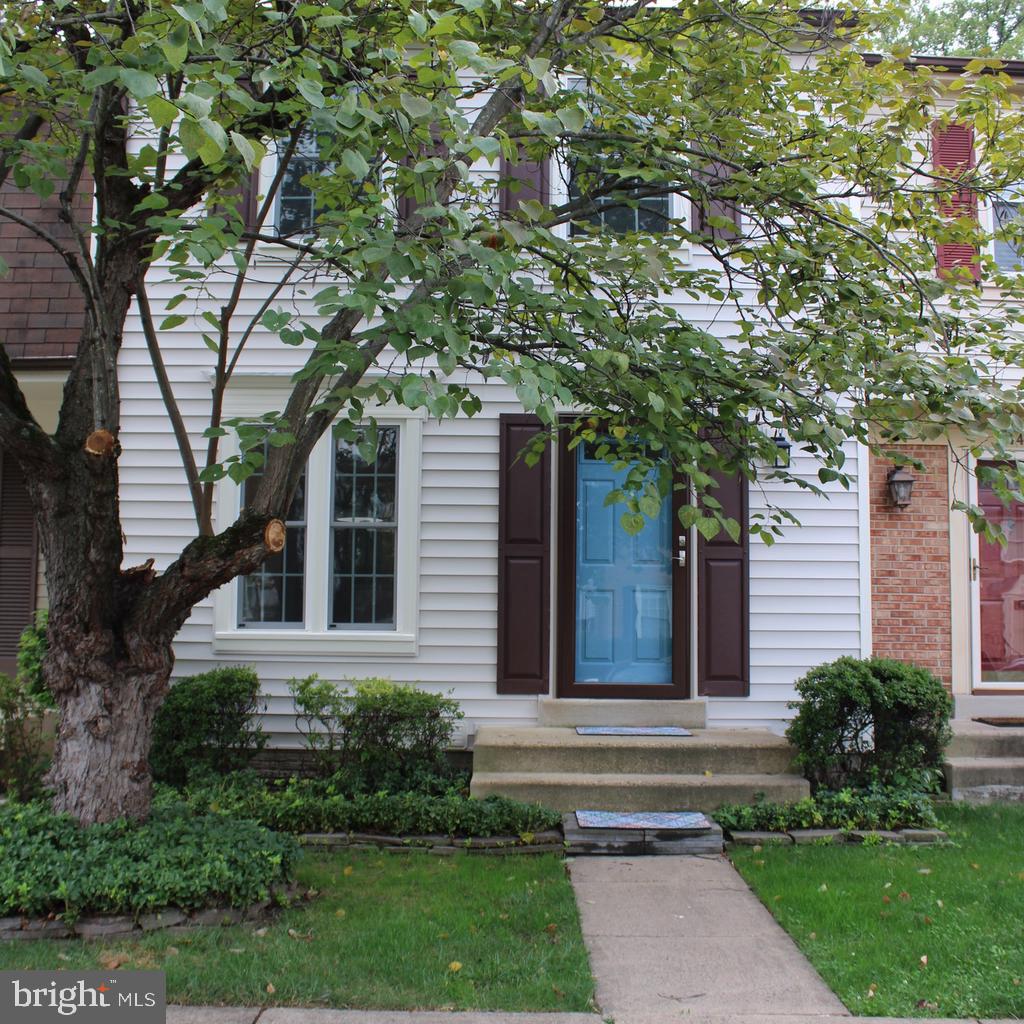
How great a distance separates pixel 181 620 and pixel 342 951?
183 centimetres

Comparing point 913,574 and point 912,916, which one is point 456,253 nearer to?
point 912,916

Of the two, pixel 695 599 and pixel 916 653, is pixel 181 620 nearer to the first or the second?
pixel 695 599

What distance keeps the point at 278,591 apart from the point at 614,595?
8.80 ft

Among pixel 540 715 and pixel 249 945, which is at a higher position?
pixel 540 715

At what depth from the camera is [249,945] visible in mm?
4070

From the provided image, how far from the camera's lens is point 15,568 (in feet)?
25.0

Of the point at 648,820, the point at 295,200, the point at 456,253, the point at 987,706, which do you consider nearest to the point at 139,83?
the point at 456,253

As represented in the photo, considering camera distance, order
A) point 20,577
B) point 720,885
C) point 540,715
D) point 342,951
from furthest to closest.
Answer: point 20,577
point 540,715
point 720,885
point 342,951

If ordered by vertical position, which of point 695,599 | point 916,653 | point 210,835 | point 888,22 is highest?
point 888,22

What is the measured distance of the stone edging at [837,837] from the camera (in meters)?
5.62

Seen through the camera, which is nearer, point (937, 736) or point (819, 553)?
point (937, 736)

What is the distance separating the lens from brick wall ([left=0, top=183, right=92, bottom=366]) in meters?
7.27

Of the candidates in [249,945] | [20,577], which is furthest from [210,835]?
[20,577]

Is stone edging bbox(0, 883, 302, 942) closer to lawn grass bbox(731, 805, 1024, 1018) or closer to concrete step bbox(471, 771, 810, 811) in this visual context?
concrete step bbox(471, 771, 810, 811)
